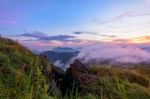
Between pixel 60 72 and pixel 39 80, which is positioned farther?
pixel 60 72

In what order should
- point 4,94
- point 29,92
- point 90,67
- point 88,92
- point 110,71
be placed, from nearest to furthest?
point 4,94
point 29,92
point 88,92
point 90,67
point 110,71

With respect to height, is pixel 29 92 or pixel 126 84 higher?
pixel 29 92

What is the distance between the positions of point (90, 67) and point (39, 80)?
40.4 feet

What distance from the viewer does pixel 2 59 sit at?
57.0ft

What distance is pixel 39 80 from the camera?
6531 millimetres

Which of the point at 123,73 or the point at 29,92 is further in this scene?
the point at 123,73

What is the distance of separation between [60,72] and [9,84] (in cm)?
1287

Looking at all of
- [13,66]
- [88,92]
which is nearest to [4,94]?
[88,92]

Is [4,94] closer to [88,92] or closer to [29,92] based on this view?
[29,92]

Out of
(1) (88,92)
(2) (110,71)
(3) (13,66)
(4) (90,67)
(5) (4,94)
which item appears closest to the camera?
(5) (4,94)

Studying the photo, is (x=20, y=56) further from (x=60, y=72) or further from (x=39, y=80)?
(x=39, y=80)

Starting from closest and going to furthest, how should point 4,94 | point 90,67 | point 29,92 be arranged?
point 4,94, point 29,92, point 90,67

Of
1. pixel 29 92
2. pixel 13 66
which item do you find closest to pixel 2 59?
pixel 13 66

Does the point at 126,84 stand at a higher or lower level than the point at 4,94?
lower
